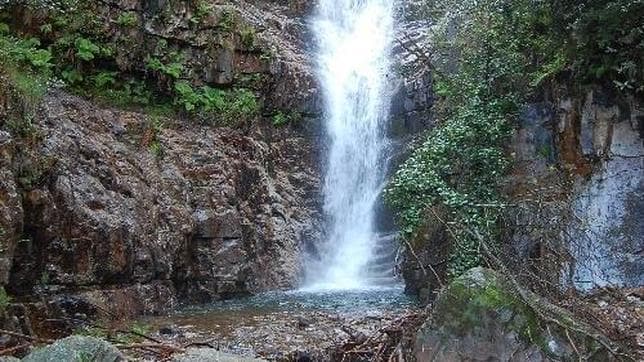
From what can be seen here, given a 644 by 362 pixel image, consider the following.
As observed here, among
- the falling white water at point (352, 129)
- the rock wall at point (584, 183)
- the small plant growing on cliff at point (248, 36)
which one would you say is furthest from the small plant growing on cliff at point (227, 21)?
the rock wall at point (584, 183)

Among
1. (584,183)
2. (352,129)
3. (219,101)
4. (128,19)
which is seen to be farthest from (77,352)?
(352,129)

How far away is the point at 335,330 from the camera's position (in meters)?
7.00

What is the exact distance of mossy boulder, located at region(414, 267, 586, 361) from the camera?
14.3ft

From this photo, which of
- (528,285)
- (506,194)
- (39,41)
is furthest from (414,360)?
(39,41)

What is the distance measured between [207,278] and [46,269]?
9.88 ft

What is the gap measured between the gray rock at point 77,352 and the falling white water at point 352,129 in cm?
799

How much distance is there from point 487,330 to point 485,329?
0.01 metres

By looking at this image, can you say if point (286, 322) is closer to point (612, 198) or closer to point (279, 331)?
point (279, 331)

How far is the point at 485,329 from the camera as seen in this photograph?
14.7 feet

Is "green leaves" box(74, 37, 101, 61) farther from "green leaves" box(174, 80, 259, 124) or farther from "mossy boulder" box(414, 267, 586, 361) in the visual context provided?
"mossy boulder" box(414, 267, 586, 361)

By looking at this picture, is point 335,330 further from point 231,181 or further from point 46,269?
point 231,181

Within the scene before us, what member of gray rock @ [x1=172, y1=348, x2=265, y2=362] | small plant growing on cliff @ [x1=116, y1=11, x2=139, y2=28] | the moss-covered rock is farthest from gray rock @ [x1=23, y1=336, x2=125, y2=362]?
small plant growing on cliff @ [x1=116, y1=11, x2=139, y2=28]

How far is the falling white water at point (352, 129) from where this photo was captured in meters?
12.7

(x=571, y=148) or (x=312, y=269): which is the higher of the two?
(x=571, y=148)
